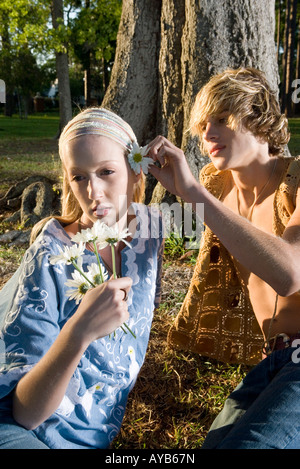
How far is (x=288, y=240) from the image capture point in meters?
2.10

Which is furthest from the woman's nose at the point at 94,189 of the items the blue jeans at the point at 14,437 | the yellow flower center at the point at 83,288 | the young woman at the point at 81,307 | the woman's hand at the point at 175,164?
the blue jeans at the point at 14,437

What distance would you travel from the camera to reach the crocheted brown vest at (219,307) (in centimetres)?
286

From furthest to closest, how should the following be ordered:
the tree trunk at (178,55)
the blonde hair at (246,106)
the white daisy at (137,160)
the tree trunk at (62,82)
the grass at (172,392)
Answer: the tree trunk at (62,82) → the tree trunk at (178,55) → the grass at (172,392) → the blonde hair at (246,106) → the white daisy at (137,160)

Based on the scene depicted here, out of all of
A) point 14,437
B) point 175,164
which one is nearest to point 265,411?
point 14,437

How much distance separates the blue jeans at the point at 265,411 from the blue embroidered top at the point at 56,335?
51cm

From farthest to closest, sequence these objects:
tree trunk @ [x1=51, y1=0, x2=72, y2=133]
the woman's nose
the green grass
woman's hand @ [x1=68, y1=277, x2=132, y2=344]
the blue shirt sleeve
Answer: the green grass → tree trunk @ [x1=51, y1=0, x2=72, y2=133] → the woman's nose → the blue shirt sleeve → woman's hand @ [x1=68, y1=277, x2=132, y2=344]

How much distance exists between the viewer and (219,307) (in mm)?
2918

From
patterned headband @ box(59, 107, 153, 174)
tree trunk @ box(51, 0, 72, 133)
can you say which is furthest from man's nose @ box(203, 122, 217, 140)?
tree trunk @ box(51, 0, 72, 133)

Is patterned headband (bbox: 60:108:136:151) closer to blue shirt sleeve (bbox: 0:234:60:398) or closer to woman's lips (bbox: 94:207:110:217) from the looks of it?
woman's lips (bbox: 94:207:110:217)

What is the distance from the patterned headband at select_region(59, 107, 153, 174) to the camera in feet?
6.72

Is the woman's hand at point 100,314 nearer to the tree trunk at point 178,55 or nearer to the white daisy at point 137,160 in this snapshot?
the white daisy at point 137,160

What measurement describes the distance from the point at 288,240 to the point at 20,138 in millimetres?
18360

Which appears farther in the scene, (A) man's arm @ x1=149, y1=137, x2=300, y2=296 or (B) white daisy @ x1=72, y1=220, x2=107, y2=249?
(A) man's arm @ x1=149, y1=137, x2=300, y2=296
